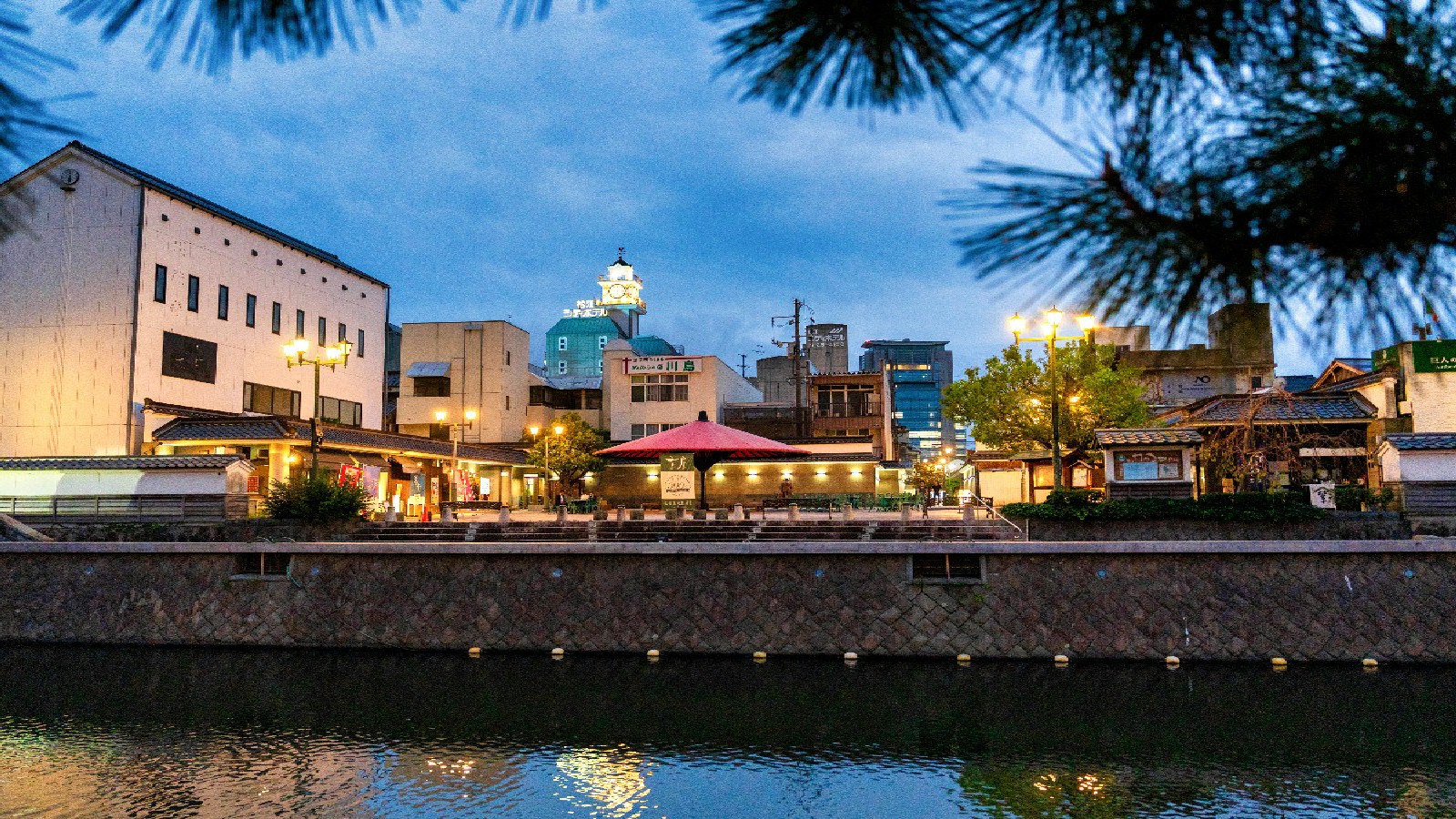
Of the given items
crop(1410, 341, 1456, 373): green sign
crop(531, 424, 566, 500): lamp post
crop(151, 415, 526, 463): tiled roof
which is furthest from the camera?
crop(531, 424, 566, 500): lamp post

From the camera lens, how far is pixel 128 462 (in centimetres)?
2344

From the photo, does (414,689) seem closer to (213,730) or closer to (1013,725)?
(213,730)

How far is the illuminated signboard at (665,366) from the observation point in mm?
48688

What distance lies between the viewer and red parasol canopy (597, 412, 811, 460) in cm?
2217

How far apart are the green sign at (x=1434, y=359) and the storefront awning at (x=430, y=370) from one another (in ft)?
146

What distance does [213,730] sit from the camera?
13539 millimetres

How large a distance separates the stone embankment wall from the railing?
8.32 ft

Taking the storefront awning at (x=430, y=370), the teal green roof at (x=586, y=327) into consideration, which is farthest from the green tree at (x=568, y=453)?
the teal green roof at (x=586, y=327)

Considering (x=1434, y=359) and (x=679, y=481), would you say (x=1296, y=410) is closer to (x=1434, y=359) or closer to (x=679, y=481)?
(x=1434, y=359)

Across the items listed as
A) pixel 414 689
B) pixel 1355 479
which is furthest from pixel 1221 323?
pixel 1355 479

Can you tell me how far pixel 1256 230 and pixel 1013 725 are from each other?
42.4 feet

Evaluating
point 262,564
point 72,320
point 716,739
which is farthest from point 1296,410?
point 72,320

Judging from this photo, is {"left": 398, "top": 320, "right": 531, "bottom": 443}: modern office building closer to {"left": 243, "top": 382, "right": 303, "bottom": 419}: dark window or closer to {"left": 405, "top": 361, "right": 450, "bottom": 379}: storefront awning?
{"left": 405, "top": 361, "right": 450, "bottom": 379}: storefront awning

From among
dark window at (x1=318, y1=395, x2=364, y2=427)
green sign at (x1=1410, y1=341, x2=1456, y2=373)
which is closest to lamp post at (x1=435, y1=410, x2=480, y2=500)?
dark window at (x1=318, y1=395, x2=364, y2=427)
